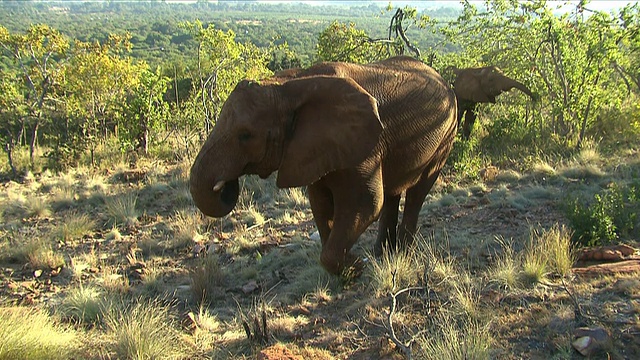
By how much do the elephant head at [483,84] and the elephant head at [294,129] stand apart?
8.02 metres

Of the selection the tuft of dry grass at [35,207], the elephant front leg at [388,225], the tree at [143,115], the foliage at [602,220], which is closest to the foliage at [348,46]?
the tree at [143,115]

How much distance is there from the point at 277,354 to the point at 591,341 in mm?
→ 2433

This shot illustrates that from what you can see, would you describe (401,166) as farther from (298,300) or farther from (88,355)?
(88,355)

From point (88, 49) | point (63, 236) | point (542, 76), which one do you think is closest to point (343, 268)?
point (63, 236)

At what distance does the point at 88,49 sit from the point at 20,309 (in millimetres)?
10417

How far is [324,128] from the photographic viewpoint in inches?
187

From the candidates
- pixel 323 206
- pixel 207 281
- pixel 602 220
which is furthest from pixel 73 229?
pixel 602 220

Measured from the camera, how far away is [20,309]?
16.3ft

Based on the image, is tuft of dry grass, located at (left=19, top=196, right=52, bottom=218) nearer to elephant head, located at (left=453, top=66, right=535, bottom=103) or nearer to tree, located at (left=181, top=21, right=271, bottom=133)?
tree, located at (left=181, top=21, right=271, bottom=133)

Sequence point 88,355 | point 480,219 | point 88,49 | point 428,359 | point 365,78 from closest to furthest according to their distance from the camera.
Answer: point 428,359 → point 88,355 → point 365,78 → point 480,219 → point 88,49

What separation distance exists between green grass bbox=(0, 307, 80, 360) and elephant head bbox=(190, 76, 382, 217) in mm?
1576

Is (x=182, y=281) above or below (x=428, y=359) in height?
below

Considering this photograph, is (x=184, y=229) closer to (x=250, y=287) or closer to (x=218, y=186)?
(x=250, y=287)

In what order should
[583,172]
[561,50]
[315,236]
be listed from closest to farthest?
[315,236] < [583,172] < [561,50]
